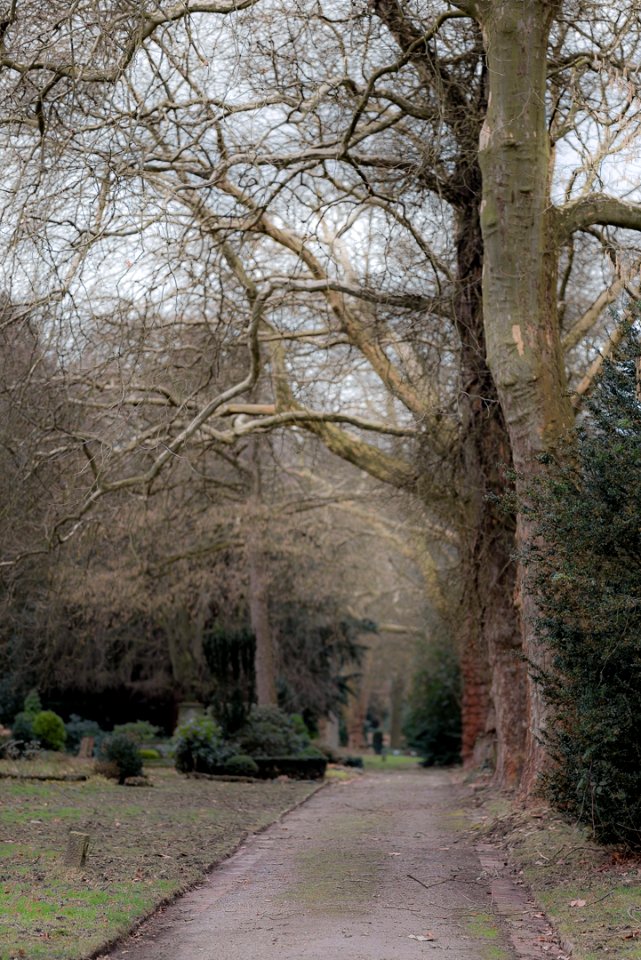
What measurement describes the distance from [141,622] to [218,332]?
1833 centimetres

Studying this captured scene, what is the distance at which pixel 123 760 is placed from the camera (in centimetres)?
1975

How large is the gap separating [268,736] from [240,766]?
2062 mm

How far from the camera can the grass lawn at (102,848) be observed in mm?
6543

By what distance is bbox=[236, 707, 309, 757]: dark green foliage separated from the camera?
80.5 feet

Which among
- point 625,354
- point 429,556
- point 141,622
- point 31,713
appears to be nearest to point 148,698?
point 141,622

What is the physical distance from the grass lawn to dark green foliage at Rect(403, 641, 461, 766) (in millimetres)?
15892

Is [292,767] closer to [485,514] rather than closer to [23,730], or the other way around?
[23,730]

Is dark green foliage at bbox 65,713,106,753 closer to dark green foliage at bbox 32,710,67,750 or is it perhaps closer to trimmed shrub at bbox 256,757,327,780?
dark green foliage at bbox 32,710,67,750

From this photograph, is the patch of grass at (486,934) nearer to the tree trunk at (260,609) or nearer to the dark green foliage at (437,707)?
the tree trunk at (260,609)

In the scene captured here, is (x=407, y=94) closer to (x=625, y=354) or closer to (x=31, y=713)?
(x=625, y=354)

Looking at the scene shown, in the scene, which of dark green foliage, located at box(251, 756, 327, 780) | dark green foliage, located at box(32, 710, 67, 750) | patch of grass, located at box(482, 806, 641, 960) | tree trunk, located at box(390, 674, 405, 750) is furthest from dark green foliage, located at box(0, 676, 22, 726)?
tree trunk, located at box(390, 674, 405, 750)

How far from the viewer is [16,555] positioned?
17.3 m

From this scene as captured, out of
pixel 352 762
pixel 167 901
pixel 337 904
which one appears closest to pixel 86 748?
pixel 352 762

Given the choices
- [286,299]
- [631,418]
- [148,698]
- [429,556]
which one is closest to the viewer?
[631,418]
